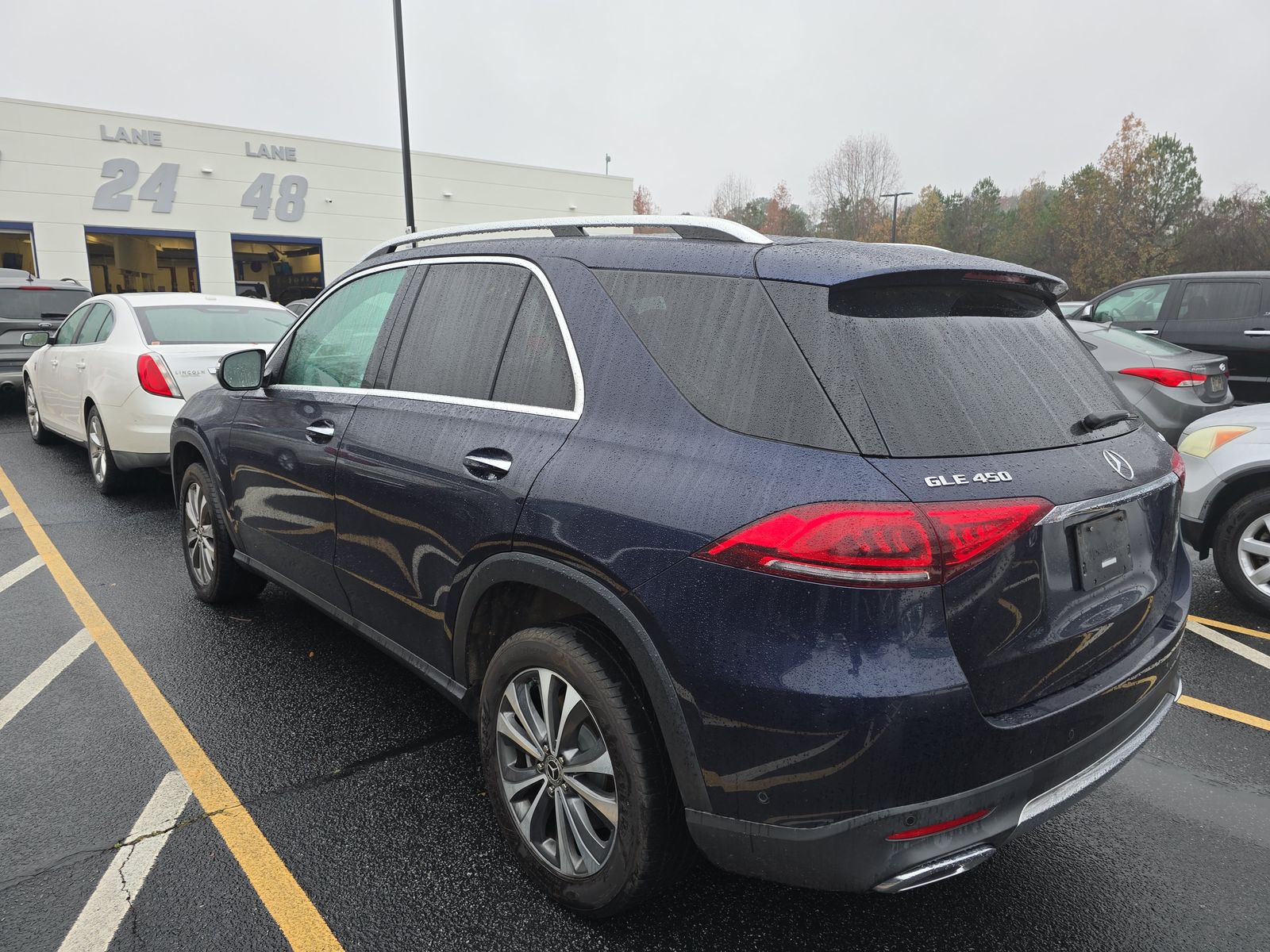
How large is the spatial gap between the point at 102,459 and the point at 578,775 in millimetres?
6557

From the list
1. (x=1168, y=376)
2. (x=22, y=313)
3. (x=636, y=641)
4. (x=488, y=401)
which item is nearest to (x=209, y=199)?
(x=22, y=313)

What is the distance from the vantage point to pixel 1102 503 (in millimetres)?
2035

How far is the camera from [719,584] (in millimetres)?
1832

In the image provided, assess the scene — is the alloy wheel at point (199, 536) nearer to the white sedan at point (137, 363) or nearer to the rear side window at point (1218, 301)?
the white sedan at point (137, 363)

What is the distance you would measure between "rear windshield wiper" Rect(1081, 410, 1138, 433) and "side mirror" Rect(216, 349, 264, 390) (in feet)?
11.1

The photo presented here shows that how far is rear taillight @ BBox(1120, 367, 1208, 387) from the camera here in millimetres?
7809

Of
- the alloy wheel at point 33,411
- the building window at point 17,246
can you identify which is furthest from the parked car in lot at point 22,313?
the building window at point 17,246

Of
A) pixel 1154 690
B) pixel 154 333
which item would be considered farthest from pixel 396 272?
pixel 154 333

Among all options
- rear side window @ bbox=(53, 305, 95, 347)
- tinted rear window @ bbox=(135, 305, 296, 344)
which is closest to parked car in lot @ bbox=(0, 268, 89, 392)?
rear side window @ bbox=(53, 305, 95, 347)

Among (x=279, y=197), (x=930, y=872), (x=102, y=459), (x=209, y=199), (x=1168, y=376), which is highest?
(x=279, y=197)

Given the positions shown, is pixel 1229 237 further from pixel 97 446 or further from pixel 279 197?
pixel 97 446

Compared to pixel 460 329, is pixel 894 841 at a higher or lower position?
lower

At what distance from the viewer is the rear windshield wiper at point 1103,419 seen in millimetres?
2204

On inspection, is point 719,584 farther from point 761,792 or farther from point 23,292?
point 23,292
